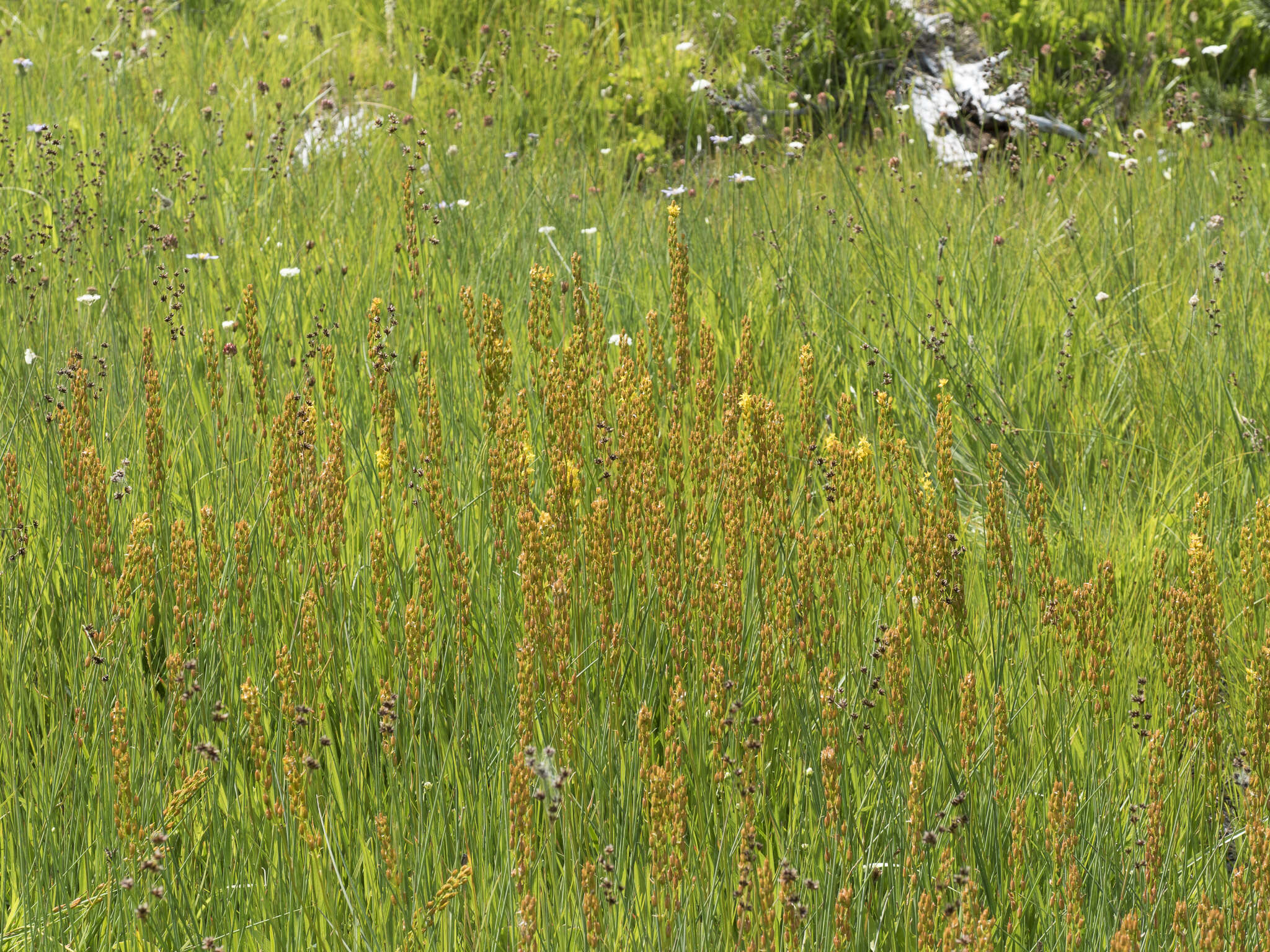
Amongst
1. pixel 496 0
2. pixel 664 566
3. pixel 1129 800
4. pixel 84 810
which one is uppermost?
pixel 496 0

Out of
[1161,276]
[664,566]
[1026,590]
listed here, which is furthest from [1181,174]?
[664,566]

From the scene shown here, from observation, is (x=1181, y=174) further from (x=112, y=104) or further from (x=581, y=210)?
(x=112, y=104)

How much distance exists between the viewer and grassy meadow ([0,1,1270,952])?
1584 millimetres

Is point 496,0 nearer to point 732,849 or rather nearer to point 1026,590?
point 1026,590

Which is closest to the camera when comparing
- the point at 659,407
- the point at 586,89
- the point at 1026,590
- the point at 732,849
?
the point at 732,849

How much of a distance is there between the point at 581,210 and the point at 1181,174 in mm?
2572

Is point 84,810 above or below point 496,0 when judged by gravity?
below

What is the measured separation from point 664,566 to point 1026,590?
0.82 metres

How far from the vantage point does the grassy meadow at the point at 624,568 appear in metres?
1.58

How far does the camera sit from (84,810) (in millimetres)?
1840

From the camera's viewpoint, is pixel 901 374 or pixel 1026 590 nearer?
pixel 1026 590

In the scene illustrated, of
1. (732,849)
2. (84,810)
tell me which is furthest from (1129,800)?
(84,810)

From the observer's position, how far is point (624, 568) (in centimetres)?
227

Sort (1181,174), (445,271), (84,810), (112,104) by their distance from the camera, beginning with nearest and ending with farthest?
1. (84,810)
2. (445,271)
3. (1181,174)
4. (112,104)
